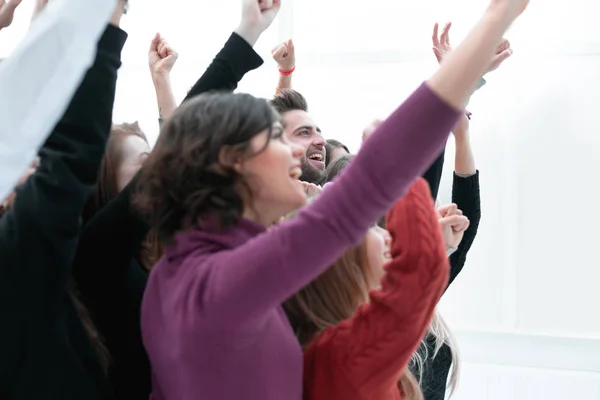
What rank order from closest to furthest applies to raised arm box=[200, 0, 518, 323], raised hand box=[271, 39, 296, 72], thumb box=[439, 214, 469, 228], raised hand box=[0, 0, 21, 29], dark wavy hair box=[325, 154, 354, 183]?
raised arm box=[200, 0, 518, 323] → thumb box=[439, 214, 469, 228] → raised hand box=[0, 0, 21, 29] → dark wavy hair box=[325, 154, 354, 183] → raised hand box=[271, 39, 296, 72]

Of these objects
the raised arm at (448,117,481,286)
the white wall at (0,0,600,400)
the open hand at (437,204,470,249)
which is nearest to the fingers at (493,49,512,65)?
the raised arm at (448,117,481,286)

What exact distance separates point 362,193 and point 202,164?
0.23 m

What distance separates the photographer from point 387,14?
9.53 ft

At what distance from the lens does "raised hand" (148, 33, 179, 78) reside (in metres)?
1.58

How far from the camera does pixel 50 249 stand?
34.2 inches

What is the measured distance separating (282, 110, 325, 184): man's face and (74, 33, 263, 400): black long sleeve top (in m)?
1.02

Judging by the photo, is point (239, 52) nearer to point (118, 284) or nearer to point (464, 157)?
point (118, 284)

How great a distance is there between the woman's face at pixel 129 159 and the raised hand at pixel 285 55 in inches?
42.0

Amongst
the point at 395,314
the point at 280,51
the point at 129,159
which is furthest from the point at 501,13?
the point at 280,51

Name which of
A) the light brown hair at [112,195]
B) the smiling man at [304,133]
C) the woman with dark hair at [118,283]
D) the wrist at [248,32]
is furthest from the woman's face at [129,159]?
the smiling man at [304,133]

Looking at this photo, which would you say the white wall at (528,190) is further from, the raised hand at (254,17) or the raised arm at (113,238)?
the raised arm at (113,238)

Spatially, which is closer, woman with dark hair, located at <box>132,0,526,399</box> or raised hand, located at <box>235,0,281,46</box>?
woman with dark hair, located at <box>132,0,526,399</box>

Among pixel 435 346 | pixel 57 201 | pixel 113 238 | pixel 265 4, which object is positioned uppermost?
pixel 265 4

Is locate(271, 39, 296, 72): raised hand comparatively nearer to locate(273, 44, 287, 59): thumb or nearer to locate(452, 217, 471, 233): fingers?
locate(273, 44, 287, 59): thumb
